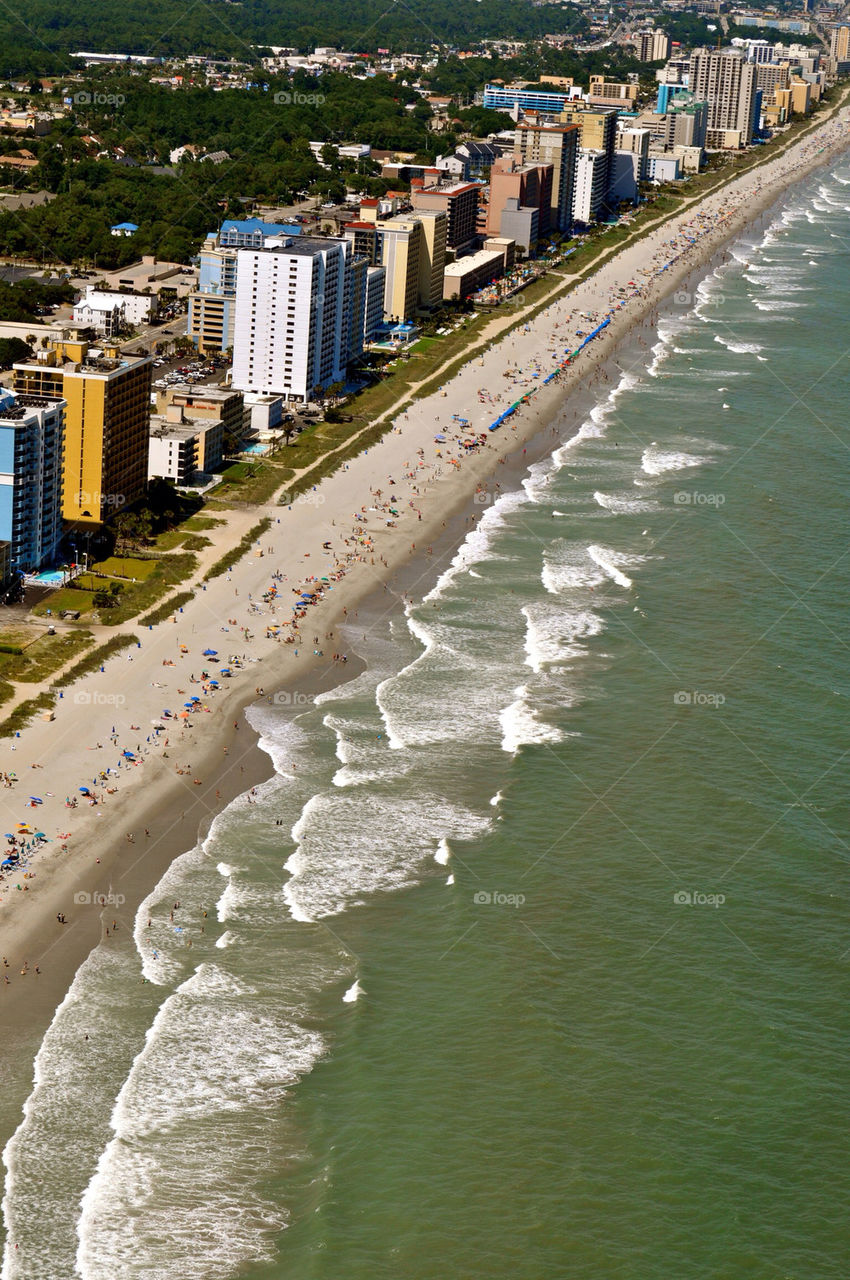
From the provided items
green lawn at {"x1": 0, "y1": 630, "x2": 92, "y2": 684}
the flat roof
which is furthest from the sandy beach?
the flat roof

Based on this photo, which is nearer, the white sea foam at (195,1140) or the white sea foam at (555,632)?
the white sea foam at (195,1140)

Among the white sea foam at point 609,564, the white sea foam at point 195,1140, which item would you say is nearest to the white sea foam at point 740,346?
the white sea foam at point 609,564

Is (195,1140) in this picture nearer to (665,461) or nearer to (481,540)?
(481,540)

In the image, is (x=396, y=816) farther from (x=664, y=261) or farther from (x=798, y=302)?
(x=664, y=261)

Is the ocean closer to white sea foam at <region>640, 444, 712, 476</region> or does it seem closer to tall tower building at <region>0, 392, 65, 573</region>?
tall tower building at <region>0, 392, 65, 573</region>

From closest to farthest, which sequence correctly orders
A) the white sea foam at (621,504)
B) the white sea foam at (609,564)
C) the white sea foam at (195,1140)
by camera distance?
the white sea foam at (195,1140) < the white sea foam at (609,564) < the white sea foam at (621,504)

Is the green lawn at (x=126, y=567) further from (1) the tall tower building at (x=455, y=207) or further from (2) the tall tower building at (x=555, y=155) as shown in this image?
(2) the tall tower building at (x=555, y=155)

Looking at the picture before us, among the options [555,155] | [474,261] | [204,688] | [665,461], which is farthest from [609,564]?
[555,155]
